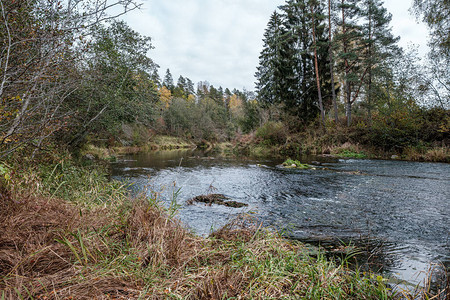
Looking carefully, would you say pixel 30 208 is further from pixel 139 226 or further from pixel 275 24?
pixel 275 24

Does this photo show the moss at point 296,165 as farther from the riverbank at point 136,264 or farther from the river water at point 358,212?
the riverbank at point 136,264

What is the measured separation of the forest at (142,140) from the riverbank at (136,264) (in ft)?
0.05

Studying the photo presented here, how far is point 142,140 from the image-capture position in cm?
3791

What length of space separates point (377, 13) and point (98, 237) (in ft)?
89.9

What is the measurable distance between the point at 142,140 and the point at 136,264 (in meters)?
37.6

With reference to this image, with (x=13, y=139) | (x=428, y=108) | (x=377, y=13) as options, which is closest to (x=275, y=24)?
(x=377, y=13)

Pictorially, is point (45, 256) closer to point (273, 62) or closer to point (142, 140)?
point (273, 62)

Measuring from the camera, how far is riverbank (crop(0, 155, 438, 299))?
1944mm

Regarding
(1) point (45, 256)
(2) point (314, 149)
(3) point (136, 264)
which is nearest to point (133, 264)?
(3) point (136, 264)

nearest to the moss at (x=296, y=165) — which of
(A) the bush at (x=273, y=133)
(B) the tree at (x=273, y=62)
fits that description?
(A) the bush at (x=273, y=133)

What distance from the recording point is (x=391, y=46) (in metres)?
20.7

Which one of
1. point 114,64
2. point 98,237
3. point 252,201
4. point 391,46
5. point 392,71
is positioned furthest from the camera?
point 391,46

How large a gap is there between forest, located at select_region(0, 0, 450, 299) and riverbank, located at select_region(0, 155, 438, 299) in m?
0.02

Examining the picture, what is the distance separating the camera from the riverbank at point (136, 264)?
1.94 m
